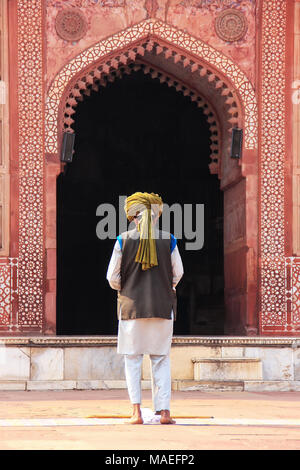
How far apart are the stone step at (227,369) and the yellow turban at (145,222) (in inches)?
124

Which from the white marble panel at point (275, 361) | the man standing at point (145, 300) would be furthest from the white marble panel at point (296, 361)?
the man standing at point (145, 300)

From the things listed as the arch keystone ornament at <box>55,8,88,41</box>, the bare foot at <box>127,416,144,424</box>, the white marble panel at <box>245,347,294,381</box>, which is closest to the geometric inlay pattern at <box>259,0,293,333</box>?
the white marble panel at <box>245,347,294,381</box>

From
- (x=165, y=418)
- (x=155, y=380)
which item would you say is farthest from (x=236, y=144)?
(x=165, y=418)

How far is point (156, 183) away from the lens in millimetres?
13648

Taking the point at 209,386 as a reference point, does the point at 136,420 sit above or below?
above

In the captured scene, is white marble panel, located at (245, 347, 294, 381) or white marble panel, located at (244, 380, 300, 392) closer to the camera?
white marble panel, located at (244, 380, 300, 392)

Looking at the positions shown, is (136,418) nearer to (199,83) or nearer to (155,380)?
(155,380)

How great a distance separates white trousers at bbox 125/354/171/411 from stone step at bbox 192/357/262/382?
3.06 meters

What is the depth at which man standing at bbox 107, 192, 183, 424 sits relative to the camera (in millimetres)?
4918

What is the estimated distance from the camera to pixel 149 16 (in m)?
9.40

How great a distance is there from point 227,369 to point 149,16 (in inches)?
143

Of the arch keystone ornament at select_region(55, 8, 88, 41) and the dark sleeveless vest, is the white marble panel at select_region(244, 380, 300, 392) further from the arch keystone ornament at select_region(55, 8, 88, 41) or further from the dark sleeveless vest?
the arch keystone ornament at select_region(55, 8, 88, 41)
